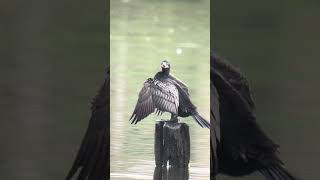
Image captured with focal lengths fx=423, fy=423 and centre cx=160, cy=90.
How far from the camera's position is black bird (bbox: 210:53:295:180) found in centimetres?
147

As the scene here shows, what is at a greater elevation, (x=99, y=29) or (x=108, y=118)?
(x=99, y=29)

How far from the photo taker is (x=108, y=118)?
1.51 metres

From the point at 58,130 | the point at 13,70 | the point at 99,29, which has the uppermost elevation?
the point at 99,29

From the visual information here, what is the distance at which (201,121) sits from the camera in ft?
4.87

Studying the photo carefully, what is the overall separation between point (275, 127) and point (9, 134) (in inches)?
37.8

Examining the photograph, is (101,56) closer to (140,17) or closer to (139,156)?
(140,17)

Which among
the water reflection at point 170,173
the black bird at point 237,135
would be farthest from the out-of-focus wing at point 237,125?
the water reflection at point 170,173

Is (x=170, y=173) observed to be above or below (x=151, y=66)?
below

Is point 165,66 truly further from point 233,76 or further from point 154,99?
point 233,76

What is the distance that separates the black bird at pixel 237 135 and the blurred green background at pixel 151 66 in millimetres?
32

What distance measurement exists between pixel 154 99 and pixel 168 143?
0.16m

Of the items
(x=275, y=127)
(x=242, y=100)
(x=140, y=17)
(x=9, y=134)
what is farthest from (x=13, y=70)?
(x=275, y=127)

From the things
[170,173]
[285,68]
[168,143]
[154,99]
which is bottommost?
[170,173]

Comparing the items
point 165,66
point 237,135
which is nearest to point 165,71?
point 165,66
